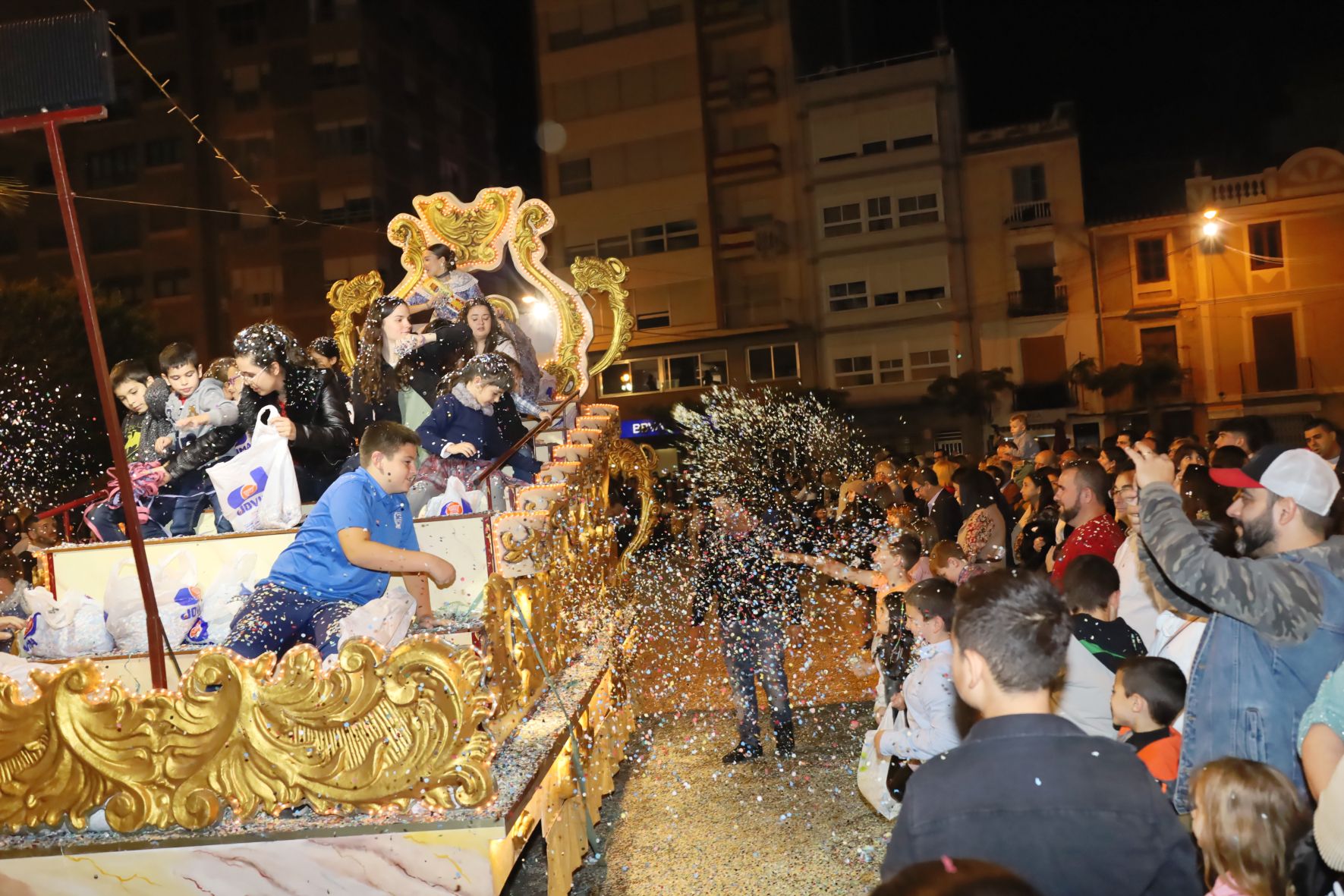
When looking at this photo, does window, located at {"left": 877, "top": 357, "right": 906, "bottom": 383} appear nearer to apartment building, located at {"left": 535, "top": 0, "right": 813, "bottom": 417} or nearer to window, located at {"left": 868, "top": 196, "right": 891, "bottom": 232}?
apartment building, located at {"left": 535, "top": 0, "right": 813, "bottom": 417}

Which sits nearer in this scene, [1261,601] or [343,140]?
[1261,601]

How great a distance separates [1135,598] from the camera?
4703mm

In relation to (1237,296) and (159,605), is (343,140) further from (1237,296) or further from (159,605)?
(159,605)

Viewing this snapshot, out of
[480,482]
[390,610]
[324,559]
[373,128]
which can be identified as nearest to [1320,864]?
[390,610]

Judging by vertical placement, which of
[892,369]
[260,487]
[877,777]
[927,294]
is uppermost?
[927,294]

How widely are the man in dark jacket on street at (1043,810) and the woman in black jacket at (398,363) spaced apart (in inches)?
212

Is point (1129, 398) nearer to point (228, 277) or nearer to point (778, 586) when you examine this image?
point (778, 586)

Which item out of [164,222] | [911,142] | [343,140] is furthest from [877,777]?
[164,222]

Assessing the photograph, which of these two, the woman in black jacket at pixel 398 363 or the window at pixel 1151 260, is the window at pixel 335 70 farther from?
the woman in black jacket at pixel 398 363

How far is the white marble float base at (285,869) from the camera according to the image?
3.26m

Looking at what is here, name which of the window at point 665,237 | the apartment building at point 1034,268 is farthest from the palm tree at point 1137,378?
the window at point 665,237

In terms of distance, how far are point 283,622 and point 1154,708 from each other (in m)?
3.03

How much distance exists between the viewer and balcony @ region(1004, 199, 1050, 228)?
2477cm

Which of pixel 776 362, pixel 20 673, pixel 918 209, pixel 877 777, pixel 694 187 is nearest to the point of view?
pixel 20 673
